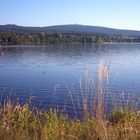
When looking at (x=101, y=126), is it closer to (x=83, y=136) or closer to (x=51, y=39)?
(x=83, y=136)

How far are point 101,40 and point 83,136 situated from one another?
154132 mm

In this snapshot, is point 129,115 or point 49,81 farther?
point 49,81

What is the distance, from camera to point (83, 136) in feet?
18.6

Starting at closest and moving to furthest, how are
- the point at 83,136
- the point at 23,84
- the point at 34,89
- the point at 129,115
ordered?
the point at 83,136, the point at 129,115, the point at 34,89, the point at 23,84

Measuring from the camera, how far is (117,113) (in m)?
8.20

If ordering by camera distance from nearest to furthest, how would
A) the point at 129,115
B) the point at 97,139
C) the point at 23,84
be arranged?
the point at 97,139, the point at 129,115, the point at 23,84

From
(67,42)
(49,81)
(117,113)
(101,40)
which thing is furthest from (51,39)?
(117,113)

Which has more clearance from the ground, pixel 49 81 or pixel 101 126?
pixel 101 126

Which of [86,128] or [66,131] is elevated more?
[86,128]

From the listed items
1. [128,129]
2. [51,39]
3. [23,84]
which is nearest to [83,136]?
[128,129]

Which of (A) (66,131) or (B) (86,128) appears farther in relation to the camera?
(A) (66,131)

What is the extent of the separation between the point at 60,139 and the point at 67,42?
153306 millimetres

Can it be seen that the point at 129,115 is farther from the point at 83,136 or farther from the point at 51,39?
the point at 51,39

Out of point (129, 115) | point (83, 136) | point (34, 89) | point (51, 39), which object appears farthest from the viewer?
point (51, 39)
